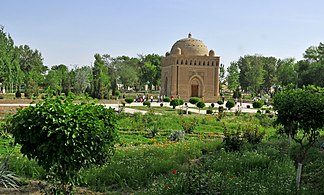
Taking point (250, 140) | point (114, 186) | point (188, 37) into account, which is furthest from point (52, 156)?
point (188, 37)

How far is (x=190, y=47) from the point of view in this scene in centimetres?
4600

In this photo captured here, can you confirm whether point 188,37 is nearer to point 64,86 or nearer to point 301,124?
point 64,86

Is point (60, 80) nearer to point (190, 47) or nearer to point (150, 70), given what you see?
point (150, 70)

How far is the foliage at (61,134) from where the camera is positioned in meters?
4.16

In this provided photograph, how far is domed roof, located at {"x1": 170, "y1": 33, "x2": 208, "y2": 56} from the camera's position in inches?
1799

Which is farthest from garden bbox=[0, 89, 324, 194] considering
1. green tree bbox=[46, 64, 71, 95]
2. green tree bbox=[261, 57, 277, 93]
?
green tree bbox=[261, 57, 277, 93]

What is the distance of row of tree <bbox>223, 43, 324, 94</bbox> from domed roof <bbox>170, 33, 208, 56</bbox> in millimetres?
11819

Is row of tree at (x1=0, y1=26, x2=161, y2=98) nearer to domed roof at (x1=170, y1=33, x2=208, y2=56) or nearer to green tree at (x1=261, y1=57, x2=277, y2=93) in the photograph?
domed roof at (x1=170, y1=33, x2=208, y2=56)

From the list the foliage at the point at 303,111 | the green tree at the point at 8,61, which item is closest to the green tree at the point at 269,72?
the green tree at the point at 8,61

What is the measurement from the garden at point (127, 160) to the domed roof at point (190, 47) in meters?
35.6

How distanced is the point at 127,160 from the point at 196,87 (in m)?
38.7

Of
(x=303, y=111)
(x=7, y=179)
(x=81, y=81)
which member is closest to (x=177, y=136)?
(x=303, y=111)

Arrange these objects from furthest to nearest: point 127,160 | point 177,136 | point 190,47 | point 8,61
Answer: point 190,47 → point 8,61 → point 177,136 → point 127,160

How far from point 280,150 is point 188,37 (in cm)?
4028
